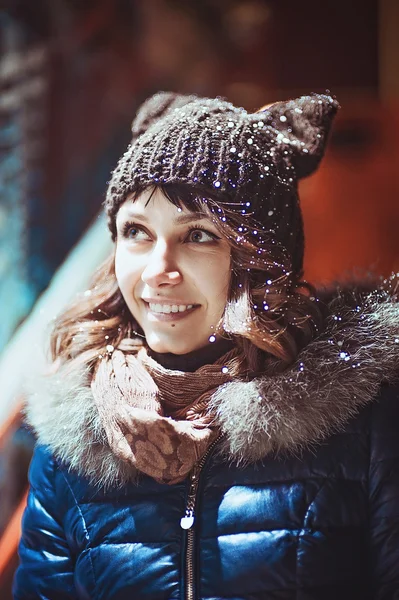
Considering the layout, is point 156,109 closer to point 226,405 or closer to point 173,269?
point 173,269

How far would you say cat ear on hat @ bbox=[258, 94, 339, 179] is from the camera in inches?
40.8

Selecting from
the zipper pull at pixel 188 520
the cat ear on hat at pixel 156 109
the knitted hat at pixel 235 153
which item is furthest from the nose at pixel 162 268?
the zipper pull at pixel 188 520

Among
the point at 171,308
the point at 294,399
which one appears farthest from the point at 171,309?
the point at 294,399

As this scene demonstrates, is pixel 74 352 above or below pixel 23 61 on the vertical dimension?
below

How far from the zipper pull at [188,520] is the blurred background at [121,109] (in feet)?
1.64

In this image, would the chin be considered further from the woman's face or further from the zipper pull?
the zipper pull

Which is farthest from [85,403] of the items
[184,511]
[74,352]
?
[184,511]

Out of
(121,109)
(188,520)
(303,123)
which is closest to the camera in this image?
(188,520)

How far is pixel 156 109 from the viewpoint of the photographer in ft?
3.47

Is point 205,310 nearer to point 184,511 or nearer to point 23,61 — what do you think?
point 184,511

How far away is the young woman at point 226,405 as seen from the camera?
92 cm

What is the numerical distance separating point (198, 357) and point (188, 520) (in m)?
0.24

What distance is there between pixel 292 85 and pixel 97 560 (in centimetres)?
202

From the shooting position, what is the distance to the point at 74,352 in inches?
43.9
